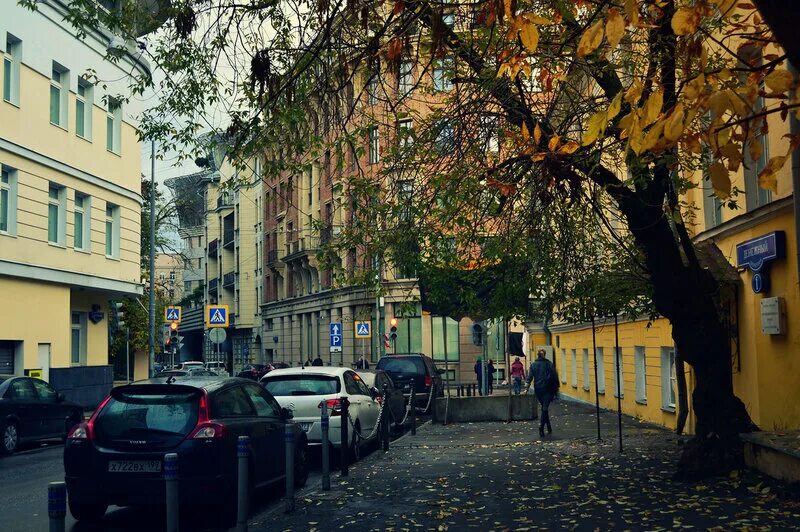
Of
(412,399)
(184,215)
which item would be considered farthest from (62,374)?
(184,215)

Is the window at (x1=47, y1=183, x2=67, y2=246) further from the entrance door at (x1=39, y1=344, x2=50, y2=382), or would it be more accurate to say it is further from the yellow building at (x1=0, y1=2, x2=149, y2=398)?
the entrance door at (x1=39, y1=344, x2=50, y2=382)

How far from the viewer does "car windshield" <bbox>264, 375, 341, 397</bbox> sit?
637 inches

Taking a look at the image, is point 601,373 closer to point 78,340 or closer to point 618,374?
point 618,374

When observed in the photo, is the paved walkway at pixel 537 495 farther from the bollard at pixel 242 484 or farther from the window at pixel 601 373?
the window at pixel 601 373

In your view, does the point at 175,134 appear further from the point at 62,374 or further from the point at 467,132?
the point at 62,374

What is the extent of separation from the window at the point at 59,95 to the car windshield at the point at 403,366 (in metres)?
12.2

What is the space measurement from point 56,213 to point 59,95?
142 inches

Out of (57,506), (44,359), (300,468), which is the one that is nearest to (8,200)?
(44,359)

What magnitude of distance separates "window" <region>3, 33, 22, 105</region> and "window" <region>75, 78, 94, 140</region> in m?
4.04

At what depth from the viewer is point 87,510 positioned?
10352mm

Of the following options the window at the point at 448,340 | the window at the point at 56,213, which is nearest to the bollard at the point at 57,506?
the window at the point at 56,213

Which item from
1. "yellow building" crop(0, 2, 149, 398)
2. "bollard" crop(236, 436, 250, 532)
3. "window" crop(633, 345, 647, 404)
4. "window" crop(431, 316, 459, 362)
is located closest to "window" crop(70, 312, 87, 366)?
"yellow building" crop(0, 2, 149, 398)

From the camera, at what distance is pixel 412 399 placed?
2138 cm

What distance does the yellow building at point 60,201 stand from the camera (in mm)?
26219
